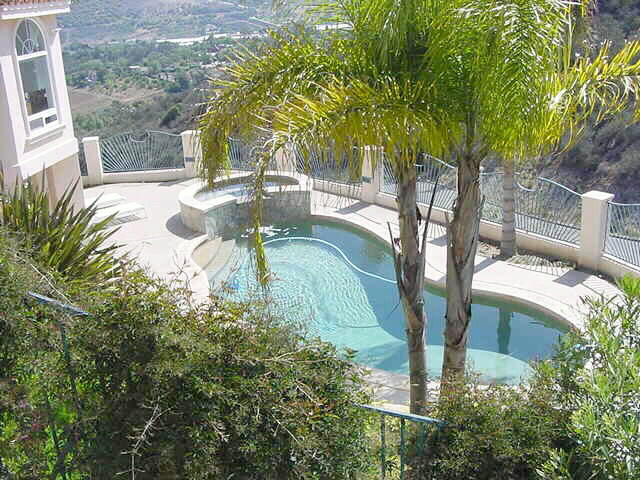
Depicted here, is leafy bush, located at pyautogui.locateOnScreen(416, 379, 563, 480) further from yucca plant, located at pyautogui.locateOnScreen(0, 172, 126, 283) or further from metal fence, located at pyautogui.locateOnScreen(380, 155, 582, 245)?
metal fence, located at pyautogui.locateOnScreen(380, 155, 582, 245)

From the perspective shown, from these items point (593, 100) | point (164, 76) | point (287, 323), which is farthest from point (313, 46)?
point (164, 76)

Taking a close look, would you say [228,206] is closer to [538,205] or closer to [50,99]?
[50,99]

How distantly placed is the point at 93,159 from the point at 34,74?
5.51 m

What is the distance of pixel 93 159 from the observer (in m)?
18.3

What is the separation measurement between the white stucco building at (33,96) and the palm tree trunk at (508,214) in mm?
7507

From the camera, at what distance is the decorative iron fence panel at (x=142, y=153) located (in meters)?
18.6

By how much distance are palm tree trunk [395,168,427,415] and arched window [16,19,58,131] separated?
8.47 meters

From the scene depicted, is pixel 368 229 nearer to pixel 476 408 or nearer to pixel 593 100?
pixel 593 100

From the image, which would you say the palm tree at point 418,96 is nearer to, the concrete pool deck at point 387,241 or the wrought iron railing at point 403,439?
the wrought iron railing at point 403,439

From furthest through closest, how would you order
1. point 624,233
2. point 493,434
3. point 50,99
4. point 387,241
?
point 387,241 < point 50,99 < point 624,233 < point 493,434

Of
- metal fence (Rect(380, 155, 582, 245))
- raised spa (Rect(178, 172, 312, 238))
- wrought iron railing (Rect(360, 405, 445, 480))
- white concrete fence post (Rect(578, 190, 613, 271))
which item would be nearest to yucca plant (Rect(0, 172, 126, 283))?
wrought iron railing (Rect(360, 405, 445, 480))

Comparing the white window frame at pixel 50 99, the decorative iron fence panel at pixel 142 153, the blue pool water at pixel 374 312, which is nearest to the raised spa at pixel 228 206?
the blue pool water at pixel 374 312

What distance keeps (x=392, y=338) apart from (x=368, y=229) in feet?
14.1

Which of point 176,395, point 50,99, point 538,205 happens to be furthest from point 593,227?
point 176,395
